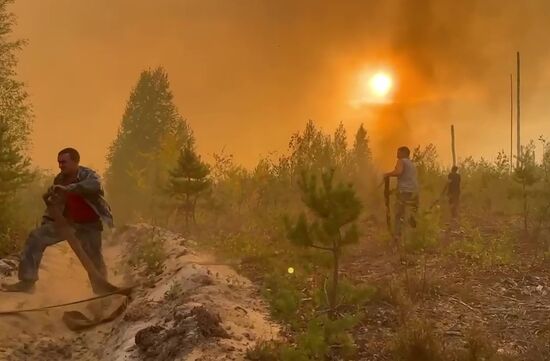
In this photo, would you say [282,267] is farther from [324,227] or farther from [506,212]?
[506,212]

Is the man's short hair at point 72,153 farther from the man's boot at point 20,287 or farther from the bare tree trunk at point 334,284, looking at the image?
the bare tree trunk at point 334,284

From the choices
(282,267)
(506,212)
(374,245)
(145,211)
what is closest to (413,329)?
(282,267)

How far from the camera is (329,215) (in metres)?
5.50

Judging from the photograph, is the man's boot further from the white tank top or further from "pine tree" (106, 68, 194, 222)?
"pine tree" (106, 68, 194, 222)

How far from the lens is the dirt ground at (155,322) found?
5043 millimetres

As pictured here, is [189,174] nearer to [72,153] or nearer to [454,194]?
[454,194]

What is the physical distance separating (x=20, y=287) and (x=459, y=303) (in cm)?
608

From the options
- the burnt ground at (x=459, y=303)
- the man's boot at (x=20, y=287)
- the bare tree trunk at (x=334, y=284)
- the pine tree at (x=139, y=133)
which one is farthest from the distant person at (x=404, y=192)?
the pine tree at (x=139, y=133)

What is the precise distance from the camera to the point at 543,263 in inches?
356

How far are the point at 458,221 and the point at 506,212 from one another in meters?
4.99

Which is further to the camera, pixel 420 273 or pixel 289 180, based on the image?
pixel 289 180

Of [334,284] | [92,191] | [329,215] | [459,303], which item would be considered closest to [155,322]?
[334,284]

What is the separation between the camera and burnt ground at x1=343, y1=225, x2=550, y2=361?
5.07 metres

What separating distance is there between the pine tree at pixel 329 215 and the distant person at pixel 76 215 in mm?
3319
